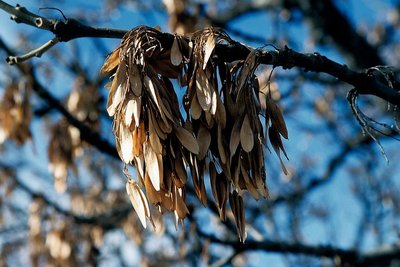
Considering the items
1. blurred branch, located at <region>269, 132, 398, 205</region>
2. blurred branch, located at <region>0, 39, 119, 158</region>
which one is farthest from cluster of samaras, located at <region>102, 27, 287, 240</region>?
blurred branch, located at <region>269, 132, 398, 205</region>

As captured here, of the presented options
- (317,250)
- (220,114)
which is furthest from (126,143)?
(317,250)

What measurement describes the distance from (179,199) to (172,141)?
10cm

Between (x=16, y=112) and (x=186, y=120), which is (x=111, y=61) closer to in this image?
(x=186, y=120)

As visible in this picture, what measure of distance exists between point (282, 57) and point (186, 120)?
0.23 meters

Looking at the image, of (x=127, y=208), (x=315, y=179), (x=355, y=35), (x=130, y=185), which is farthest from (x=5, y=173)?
(x=130, y=185)

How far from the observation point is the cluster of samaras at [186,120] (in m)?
0.99

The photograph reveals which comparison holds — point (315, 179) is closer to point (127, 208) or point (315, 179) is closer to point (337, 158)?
point (337, 158)

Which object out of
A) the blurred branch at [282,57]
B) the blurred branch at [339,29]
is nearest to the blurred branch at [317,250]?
the blurred branch at [282,57]

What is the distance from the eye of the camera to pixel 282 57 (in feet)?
3.70

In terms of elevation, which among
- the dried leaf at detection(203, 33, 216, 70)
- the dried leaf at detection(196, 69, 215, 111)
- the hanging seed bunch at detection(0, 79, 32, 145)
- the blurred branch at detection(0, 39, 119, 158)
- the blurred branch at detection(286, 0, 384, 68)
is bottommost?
the dried leaf at detection(196, 69, 215, 111)

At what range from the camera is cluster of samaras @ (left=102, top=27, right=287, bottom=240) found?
0.99 m

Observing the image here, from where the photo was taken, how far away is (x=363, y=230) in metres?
4.48

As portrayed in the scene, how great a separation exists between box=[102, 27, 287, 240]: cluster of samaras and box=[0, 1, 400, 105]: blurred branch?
0.02m

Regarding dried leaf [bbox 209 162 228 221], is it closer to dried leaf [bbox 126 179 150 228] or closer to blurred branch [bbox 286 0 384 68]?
dried leaf [bbox 126 179 150 228]
